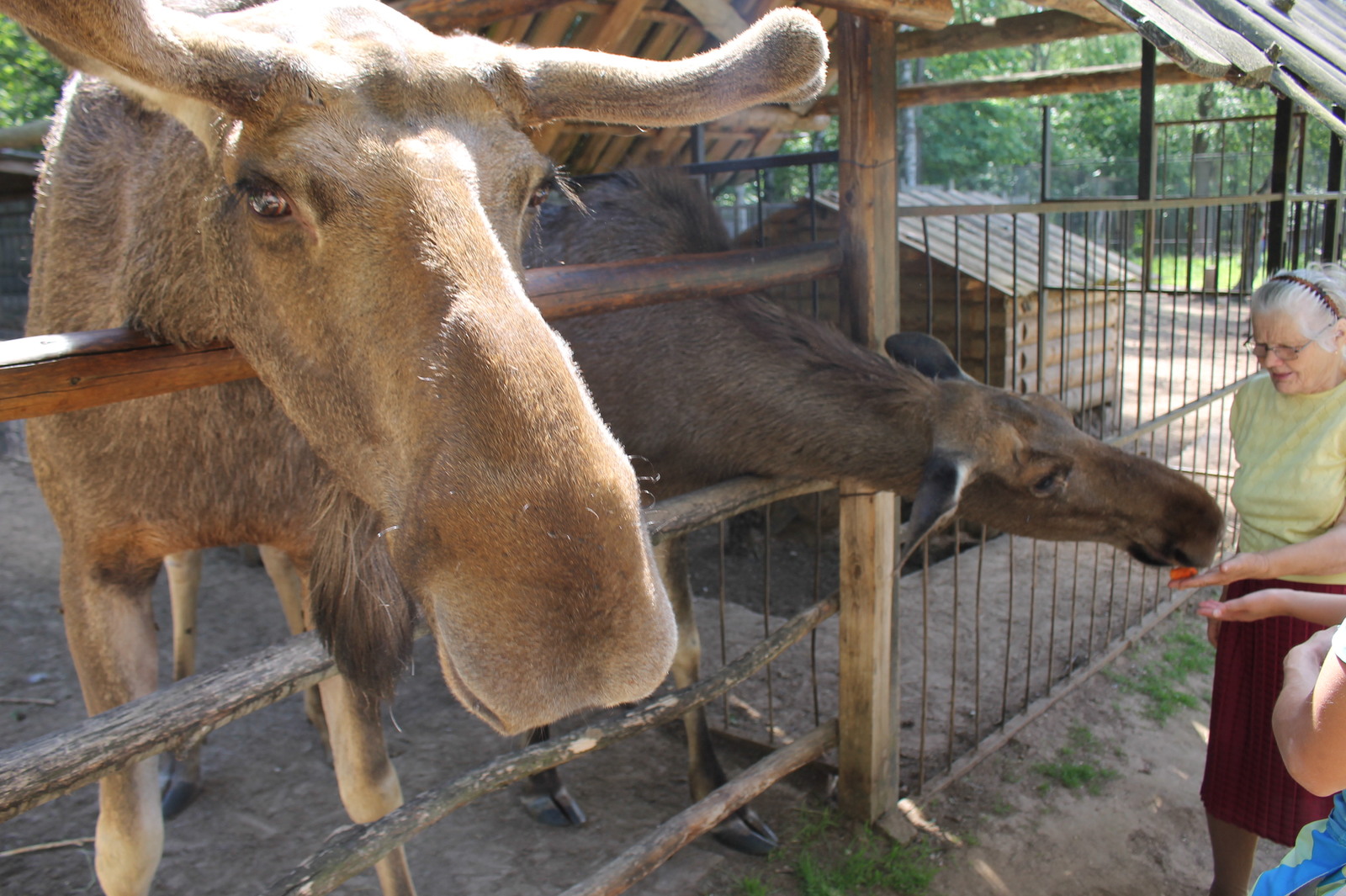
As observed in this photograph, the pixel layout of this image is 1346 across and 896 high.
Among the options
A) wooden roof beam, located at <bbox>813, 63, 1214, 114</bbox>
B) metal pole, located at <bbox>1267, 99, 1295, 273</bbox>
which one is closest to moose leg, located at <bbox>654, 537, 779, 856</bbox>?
wooden roof beam, located at <bbox>813, 63, 1214, 114</bbox>

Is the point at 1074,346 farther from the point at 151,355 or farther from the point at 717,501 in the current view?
the point at 151,355

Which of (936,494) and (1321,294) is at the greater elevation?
(1321,294)

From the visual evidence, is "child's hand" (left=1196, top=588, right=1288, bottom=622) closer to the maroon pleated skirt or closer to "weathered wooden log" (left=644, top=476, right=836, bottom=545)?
the maroon pleated skirt

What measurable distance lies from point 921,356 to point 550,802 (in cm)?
253

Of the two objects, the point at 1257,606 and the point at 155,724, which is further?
the point at 1257,606

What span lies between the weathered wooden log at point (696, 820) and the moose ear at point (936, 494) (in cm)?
97

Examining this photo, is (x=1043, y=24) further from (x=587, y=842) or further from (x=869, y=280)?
(x=587, y=842)

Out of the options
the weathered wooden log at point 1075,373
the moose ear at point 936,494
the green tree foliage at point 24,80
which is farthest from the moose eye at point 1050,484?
the green tree foliage at point 24,80

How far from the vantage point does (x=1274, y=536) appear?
10.4ft

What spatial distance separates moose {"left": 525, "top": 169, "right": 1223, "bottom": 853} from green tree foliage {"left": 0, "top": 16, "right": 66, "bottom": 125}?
15.4 metres

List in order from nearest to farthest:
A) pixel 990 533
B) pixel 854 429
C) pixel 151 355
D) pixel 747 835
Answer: pixel 151 355
pixel 854 429
pixel 747 835
pixel 990 533

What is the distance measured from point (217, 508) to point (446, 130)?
4.79 ft

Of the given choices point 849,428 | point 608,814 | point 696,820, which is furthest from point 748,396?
Answer: point 608,814

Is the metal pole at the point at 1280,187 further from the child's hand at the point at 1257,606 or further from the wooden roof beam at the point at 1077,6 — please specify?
the child's hand at the point at 1257,606
